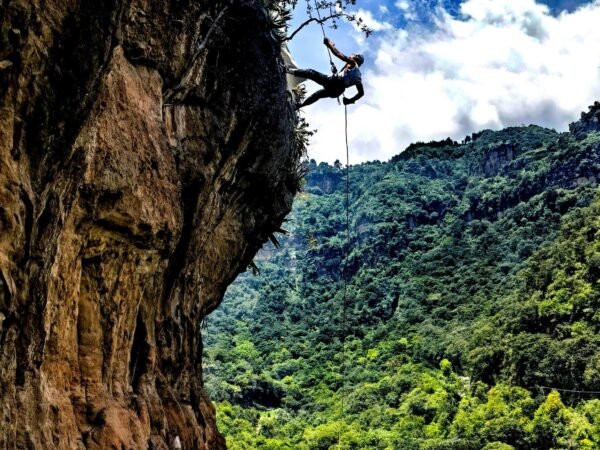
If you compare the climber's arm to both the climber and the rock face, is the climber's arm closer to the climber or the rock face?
the climber

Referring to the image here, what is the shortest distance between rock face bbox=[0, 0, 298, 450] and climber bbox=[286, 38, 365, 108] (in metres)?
1.17

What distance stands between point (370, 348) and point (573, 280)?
38732 mm

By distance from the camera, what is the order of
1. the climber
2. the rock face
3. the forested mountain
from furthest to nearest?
the forested mountain → the climber → the rock face

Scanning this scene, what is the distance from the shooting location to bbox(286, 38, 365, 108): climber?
1141 cm

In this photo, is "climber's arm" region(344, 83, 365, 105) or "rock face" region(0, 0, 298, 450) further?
"climber's arm" region(344, 83, 365, 105)

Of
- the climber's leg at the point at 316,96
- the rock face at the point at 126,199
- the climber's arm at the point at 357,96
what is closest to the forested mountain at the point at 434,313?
the climber's leg at the point at 316,96

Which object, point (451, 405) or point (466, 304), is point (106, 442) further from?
point (466, 304)

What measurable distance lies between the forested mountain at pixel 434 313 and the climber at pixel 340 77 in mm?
4286

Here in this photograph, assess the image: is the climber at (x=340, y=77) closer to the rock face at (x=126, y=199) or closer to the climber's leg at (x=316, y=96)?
the climber's leg at (x=316, y=96)

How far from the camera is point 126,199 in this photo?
7.12 meters

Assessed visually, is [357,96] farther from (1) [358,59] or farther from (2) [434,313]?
(2) [434,313]

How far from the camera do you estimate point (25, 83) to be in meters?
4.37

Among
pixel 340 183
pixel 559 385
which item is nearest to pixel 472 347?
pixel 559 385

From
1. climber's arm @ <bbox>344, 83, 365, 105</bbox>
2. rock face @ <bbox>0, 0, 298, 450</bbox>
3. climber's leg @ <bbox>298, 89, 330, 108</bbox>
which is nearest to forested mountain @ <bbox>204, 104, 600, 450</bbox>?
climber's leg @ <bbox>298, 89, 330, 108</bbox>
